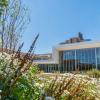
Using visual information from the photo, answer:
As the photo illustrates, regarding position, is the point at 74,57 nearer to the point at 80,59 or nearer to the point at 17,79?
the point at 80,59

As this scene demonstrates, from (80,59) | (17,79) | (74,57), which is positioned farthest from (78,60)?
(17,79)

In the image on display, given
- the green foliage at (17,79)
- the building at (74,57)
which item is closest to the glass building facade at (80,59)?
the building at (74,57)

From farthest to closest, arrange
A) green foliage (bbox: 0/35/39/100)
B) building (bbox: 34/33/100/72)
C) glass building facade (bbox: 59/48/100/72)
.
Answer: building (bbox: 34/33/100/72) < glass building facade (bbox: 59/48/100/72) < green foliage (bbox: 0/35/39/100)

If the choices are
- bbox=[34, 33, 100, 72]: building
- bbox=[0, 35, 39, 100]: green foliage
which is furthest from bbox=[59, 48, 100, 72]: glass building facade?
bbox=[0, 35, 39, 100]: green foliage

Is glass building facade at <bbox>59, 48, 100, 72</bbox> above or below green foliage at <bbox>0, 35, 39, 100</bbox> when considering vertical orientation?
below

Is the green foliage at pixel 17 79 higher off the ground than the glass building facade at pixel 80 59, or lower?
higher

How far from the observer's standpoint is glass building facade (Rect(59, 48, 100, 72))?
5088cm

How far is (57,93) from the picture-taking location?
567 centimetres

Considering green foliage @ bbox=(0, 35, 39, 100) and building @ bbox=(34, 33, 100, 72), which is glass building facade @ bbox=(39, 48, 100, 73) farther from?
green foliage @ bbox=(0, 35, 39, 100)

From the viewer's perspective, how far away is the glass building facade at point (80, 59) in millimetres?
50875

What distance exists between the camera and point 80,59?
5294 cm

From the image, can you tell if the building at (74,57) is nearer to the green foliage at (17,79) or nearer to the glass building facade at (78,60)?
the glass building facade at (78,60)

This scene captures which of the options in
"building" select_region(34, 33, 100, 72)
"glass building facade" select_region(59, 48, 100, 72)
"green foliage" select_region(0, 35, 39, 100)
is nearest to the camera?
"green foliage" select_region(0, 35, 39, 100)

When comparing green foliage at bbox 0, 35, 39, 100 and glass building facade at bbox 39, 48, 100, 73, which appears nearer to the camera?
green foliage at bbox 0, 35, 39, 100
